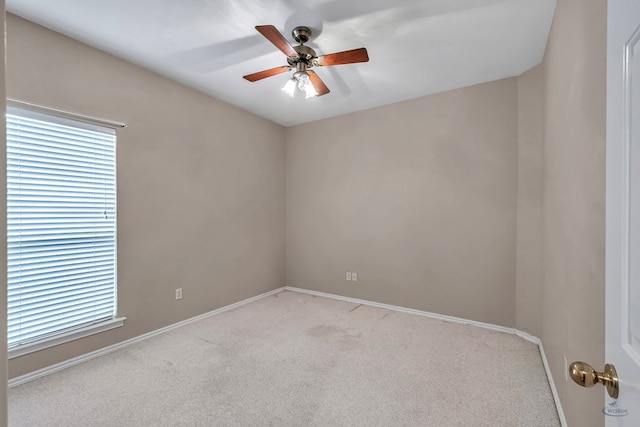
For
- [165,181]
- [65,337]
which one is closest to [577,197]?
[165,181]

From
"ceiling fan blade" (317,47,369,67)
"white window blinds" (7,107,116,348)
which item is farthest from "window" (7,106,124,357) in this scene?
"ceiling fan blade" (317,47,369,67)

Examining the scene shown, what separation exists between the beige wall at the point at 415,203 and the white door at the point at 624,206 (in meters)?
2.62

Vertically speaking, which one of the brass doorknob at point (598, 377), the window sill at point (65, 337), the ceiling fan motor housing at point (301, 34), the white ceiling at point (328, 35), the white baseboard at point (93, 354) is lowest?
the white baseboard at point (93, 354)

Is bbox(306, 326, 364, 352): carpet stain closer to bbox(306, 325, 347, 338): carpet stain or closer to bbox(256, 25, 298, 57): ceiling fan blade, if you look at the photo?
bbox(306, 325, 347, 338): carpet stain

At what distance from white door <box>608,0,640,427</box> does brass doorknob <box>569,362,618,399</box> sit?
2 cm

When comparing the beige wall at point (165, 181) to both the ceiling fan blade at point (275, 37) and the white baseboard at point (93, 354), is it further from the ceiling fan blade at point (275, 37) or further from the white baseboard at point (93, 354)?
the ceiling fan blade at point (275, 37)

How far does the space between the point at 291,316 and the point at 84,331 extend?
194 centimetres

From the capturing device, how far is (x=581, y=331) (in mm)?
1301

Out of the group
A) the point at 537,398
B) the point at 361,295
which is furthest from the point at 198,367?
the point at 537,398

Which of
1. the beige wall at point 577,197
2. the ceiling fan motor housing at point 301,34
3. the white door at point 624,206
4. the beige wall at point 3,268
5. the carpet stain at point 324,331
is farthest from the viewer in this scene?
the carpet stain at point 324,331

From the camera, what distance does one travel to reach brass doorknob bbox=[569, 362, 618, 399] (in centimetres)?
60

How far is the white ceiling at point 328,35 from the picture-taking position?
1.94 meters

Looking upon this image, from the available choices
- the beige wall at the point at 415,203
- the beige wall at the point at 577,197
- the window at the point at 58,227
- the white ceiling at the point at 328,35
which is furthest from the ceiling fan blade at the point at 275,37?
the beige wall at the point at 415,203

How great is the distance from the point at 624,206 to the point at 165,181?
10.7 feet
